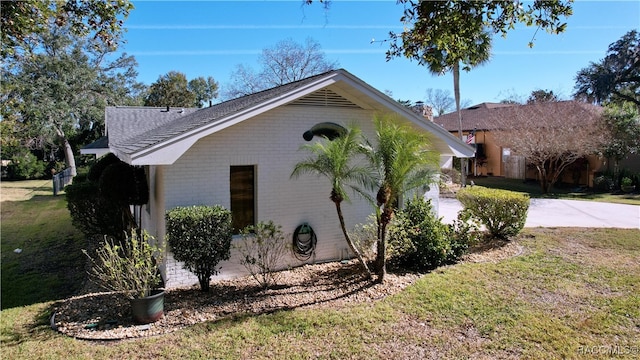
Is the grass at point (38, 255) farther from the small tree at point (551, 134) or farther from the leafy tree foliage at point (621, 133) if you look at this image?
the leafy tree foliage at point (621, 133)

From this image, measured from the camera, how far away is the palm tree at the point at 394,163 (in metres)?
7.55

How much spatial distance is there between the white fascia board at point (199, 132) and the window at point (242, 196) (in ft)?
4.43

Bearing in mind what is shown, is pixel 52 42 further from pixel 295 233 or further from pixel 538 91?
pixel 538 91

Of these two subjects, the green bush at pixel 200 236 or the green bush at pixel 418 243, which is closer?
the green bush at pixel 200 236

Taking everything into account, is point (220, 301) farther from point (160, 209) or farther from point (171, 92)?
point (171, 92)

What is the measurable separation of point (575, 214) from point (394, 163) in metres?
13.4

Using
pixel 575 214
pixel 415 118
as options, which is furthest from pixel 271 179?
pixel 575 214

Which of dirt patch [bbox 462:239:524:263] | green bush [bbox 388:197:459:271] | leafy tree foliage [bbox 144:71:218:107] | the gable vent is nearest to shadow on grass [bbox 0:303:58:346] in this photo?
the gable vent

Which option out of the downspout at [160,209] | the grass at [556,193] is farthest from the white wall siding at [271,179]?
the grass at [556,193]

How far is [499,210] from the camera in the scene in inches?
444

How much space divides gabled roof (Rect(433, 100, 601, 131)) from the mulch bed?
70.1 feet

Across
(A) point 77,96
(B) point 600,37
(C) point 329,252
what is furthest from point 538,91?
(A) point 77,96

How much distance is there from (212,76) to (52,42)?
34215 millimetres

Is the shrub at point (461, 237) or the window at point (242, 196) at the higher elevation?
the window at point (242, 196)
